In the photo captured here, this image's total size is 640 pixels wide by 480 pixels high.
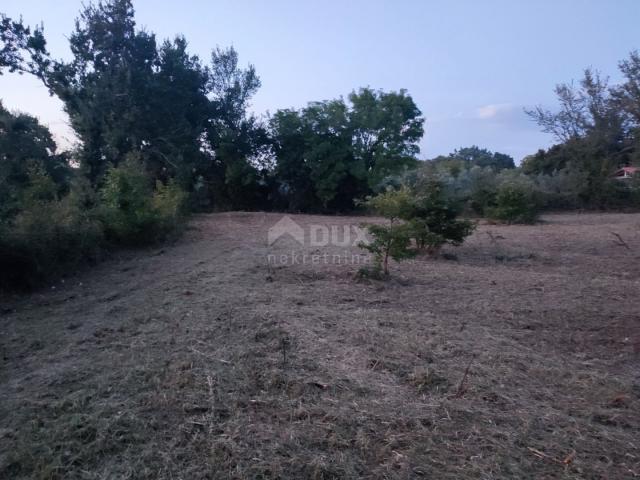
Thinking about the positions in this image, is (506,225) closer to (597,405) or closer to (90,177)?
(597,405)

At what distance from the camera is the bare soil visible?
2.08 m

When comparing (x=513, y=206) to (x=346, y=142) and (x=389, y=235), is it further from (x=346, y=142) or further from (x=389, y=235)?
(x=389, y=235)

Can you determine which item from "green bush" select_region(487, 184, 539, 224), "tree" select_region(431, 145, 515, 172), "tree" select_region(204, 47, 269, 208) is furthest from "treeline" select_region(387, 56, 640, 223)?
"tree" select_region(431, 145, 515, 172)

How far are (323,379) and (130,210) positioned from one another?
6.44 metres

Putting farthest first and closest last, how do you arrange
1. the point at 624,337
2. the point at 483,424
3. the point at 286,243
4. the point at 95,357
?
the point at 286,243 → the point at 624,337 → the point at 95,357 → the point at 483,424

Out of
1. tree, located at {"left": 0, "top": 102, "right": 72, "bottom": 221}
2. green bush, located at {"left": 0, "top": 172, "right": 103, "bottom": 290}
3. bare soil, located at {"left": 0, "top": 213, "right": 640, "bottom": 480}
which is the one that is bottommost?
bare soil, located at {"left": 0, "top": 213, "right": 640, "bottom": 480}

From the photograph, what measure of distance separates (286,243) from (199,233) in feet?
8.75

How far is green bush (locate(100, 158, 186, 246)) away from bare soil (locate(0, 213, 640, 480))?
2.61 metres

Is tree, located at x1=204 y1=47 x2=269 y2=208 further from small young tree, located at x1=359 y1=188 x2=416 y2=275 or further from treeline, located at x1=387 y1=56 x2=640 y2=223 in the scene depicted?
small young tree, located at x1=359 y1=188 x2=416 y2=275

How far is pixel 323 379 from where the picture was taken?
2.82m

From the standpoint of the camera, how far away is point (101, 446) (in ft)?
7.00

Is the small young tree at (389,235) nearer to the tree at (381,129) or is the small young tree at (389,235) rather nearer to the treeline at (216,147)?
the treeline at (216,147)

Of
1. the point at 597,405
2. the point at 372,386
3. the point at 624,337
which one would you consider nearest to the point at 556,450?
the point at 597,405

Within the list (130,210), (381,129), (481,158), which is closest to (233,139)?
(381,129)
